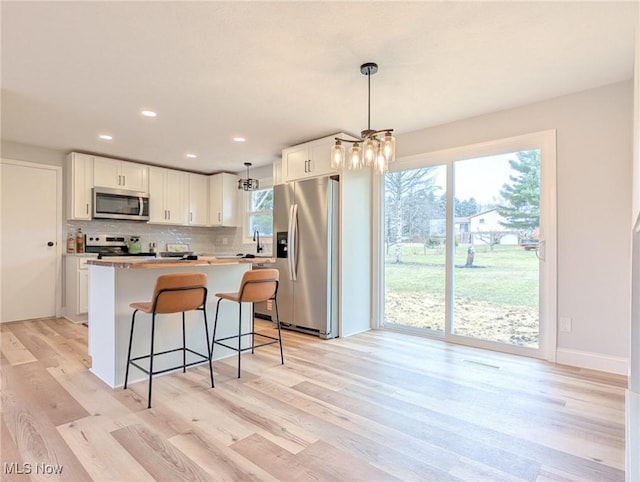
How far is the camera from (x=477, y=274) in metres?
3.70

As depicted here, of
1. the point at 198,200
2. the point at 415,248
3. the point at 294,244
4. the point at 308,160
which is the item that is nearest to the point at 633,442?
the point at 415,248

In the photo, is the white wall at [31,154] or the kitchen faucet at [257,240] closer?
the white wall at [31,154]

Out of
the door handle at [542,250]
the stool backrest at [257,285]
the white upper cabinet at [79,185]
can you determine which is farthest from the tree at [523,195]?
the white upper cabinet at [79,185]

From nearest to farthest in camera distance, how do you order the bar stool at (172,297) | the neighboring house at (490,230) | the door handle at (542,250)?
the bar stool at (172,297) < the door handle at (542,250) < the neighboring house at (490,230)

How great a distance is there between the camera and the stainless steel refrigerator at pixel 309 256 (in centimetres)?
406

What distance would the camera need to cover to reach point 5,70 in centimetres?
266

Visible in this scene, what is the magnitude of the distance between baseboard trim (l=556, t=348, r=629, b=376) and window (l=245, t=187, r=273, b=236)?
425 centimetres

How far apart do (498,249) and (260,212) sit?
3898 mm

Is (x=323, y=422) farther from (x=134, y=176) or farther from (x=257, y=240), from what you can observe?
(x=134, y=176)

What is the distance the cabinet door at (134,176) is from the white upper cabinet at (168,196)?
0.10 meters

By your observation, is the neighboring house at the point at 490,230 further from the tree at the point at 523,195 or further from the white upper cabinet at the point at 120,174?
the white upper cabinet at the point at 120,174

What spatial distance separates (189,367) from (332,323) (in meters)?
1.65

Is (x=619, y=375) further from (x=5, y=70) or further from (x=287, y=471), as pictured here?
(x=5, y=70)

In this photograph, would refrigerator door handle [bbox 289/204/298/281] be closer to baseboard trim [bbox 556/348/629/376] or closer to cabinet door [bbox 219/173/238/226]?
cabinet door [bbox 219/173/238/226]
